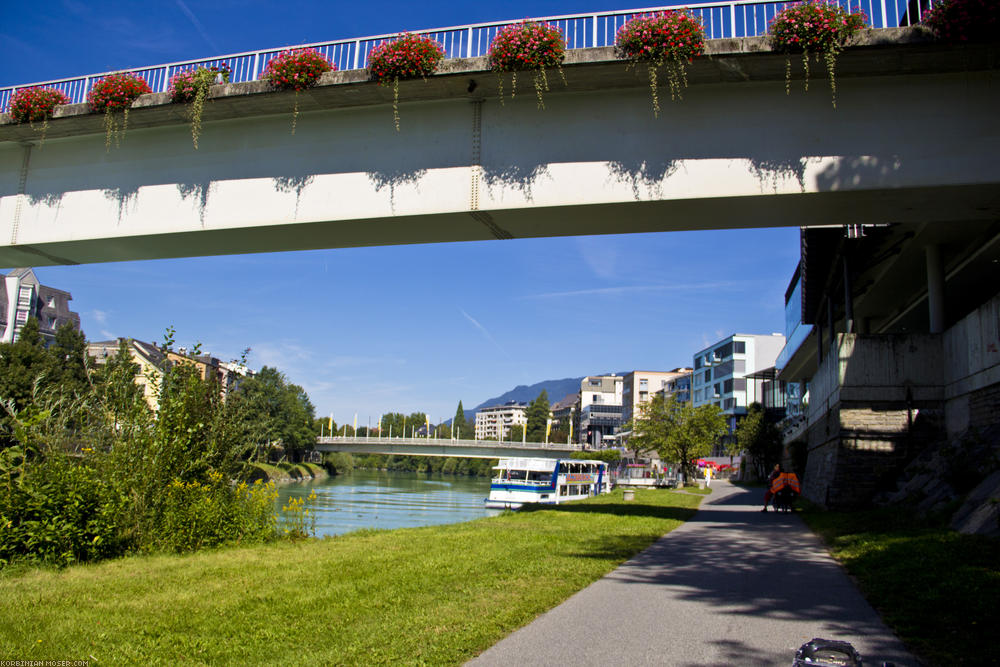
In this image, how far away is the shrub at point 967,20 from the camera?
10.4 meters

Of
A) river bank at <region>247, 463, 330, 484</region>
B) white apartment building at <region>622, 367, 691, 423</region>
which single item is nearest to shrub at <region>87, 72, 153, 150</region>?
river bank at <region>247, 463, 330, 484</region>

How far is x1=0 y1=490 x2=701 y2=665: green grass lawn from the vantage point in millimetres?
5207

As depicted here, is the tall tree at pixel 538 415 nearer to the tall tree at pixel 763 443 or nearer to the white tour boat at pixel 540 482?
the tall tree at pixel 763 443

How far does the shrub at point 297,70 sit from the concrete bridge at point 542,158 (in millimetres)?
225

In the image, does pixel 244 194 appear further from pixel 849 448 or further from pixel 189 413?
pixel 849 448

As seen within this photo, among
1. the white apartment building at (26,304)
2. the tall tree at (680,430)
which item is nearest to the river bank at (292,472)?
the white apartment building at (26,304)

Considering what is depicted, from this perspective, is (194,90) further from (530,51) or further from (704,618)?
(704,618)

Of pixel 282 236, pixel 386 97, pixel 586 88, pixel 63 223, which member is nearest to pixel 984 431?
pixel 586 88

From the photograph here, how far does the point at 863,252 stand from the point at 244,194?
19.4m

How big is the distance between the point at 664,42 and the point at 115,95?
397 inches

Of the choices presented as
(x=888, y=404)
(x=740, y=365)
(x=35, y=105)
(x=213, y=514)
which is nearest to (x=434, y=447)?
(x=740, y=365)

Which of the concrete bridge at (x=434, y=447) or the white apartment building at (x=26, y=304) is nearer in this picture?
the concrete bridge at (x=434, y=447)

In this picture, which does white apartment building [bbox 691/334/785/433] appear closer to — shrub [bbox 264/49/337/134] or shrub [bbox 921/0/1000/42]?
shrub [bbox 921/0/1000/42]

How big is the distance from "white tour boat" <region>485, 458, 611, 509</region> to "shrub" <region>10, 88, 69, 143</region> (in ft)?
94.7
